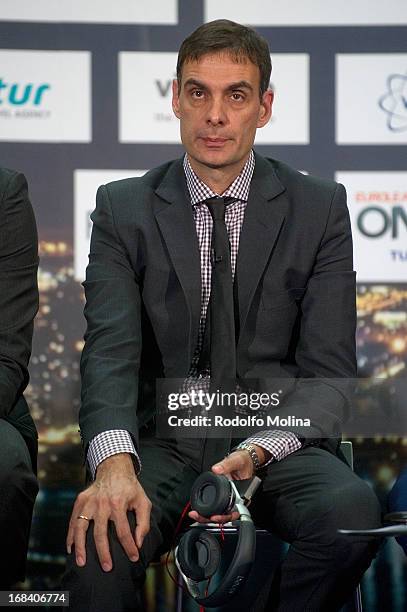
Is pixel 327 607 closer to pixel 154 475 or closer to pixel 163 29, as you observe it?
pixel 154 475

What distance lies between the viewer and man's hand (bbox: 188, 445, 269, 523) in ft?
6.97

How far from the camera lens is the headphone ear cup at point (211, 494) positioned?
6.79 feet

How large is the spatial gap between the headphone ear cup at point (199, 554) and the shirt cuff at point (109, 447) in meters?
0.23

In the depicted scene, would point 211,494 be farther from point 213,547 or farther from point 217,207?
point 217,207

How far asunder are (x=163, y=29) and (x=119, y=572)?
82.7 inches

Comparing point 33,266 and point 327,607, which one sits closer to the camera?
point 327,607

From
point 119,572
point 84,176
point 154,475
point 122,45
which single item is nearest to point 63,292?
point 84,176

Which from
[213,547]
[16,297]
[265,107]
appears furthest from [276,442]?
[265,107]

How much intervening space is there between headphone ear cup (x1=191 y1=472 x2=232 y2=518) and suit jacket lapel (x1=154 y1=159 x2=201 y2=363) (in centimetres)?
50

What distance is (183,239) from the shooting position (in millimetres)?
2592

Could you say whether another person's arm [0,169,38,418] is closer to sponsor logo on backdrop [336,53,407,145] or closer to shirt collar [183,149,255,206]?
shirt collar [183,149,255,206]

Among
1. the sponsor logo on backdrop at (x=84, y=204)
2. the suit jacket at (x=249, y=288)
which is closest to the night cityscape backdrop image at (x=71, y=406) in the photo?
the sponsor logo on backdrop at (x=84, y=204)

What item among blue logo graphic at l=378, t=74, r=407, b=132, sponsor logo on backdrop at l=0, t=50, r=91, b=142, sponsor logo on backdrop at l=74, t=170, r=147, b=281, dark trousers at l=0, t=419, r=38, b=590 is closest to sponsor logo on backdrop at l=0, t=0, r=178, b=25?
sponsor logo on backdrop at l=0, t=50, r=91, b=142

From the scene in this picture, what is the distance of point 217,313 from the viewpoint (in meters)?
2.55
